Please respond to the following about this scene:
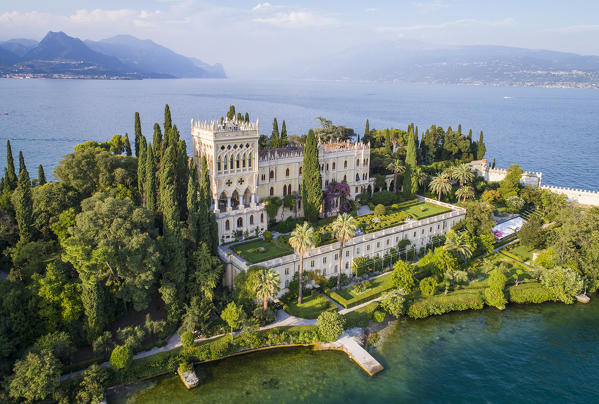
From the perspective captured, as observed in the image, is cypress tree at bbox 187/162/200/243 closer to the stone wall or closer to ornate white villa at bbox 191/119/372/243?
ornate white villa at bbox 191/119/372/243

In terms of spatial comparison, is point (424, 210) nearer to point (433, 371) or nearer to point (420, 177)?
point (420, 177)

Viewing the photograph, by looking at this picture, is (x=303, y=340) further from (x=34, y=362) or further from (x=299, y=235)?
(x=34, y=362)

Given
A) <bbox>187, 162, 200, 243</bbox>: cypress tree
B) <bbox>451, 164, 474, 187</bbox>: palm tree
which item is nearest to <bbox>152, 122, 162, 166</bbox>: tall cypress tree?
<bbox>187, 162, 200, 243</bbox>: cypress tree

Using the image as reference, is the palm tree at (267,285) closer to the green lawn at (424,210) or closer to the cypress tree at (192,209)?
the cypress tree at (192,209)

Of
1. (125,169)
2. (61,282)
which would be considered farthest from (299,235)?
(125,169)

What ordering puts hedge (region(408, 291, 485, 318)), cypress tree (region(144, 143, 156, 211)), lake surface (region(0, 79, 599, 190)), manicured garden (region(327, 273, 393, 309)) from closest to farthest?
hedge (region(408, 291, 485, 318)) < manicured garden (region(327, 273, 393, 309)) < cypress tree (region(144, 143, 156, 211)) < lake surface (region(0, 79, 599, 190))

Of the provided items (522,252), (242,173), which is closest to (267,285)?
(242,173)
